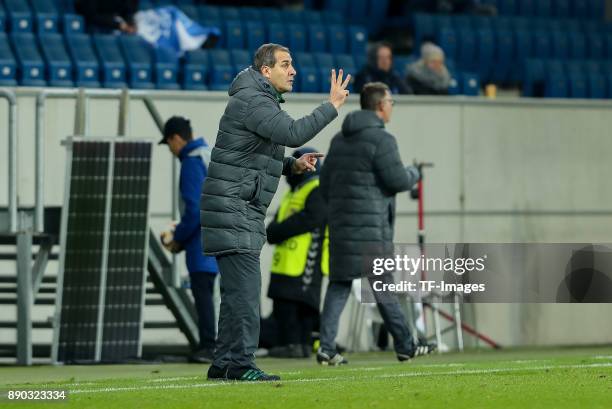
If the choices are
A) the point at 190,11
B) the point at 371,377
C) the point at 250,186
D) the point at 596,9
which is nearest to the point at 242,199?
the point at 250,186

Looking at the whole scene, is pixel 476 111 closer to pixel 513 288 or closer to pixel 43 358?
pixel 513 288

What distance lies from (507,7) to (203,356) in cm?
1149

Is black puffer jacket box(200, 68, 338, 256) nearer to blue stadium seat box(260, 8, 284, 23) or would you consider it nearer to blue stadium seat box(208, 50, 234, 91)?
blue stadium seat box(208, 50, 234, 91)

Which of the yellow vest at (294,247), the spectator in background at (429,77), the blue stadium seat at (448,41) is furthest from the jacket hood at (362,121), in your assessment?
the blue stadium seat at (448,41)

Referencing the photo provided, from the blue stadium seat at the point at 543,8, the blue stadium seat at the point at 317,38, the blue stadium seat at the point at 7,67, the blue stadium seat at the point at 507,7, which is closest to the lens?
the blue stadium seat at the point at 7,67

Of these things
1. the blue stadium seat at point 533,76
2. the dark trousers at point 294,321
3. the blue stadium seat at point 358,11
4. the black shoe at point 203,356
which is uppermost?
the blue stadium seat at point 358,11

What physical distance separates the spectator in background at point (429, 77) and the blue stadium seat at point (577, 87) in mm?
3000

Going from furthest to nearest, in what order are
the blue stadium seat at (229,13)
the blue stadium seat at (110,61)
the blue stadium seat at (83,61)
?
the blue stadium seat at (229,13), the blue stadium seat at (110,61), the blue stadium seat at (83,61)

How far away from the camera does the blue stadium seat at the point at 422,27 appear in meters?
20.4

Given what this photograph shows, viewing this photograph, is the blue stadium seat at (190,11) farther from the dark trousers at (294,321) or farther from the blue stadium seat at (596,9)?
the dark trousers at (294,321)

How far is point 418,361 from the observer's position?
11898 mm

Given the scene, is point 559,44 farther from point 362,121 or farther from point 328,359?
point 328,359

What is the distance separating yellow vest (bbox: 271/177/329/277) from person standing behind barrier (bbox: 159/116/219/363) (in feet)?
3.25

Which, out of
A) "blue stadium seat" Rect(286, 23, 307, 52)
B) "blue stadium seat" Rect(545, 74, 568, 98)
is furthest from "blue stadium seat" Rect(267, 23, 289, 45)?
"blue stadium seat" Rect(545, 74, 568, 98)
